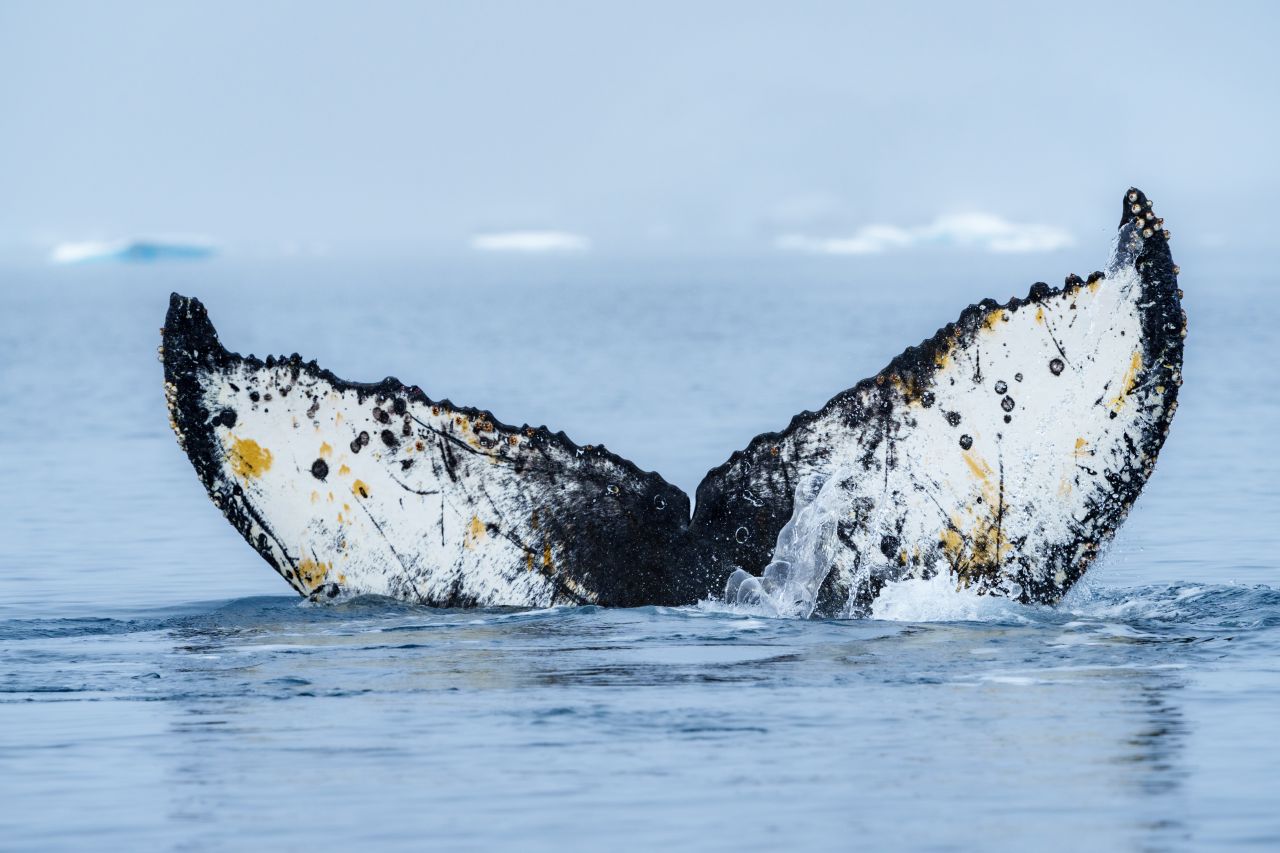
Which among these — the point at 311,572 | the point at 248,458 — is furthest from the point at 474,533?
the point at 248,458

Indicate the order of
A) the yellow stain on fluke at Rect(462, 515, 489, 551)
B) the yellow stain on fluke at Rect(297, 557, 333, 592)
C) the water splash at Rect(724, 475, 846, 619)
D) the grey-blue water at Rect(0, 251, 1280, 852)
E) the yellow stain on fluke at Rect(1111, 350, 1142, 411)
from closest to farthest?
the grey-blue water at Rect(0, 251, 1280, 852) → the yellow stain on fluke at Rect(1111, 350, 1142, 411) → the water splash at Rect(724, 475, 846, 619) → the yellow stain on fluke at Rect(462, 515, 489, 551) → the yellow stain on fluke at Rect(297, 557, 333, 592)

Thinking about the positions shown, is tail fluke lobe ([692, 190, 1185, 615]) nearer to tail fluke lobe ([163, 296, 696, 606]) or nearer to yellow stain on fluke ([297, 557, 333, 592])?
tail fluke lobe ([163, 296, 696, 606])

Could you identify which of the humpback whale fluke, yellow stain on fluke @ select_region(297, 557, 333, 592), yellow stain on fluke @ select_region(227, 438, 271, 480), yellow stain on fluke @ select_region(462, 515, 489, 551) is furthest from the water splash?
yellow stain on fluke @ select_region(227, 438, 271, 480)

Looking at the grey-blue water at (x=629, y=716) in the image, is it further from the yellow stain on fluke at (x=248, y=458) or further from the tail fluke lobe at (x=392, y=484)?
the yellow stain on fluke at (x=248, y=458)

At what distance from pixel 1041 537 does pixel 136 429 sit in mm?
19031

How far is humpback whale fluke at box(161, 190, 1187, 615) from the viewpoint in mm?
8586

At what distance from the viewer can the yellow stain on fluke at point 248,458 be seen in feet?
29.8

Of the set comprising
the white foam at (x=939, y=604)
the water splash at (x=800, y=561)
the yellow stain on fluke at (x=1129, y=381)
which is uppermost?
the yellow stain on fluke at (x=1129, y=381)

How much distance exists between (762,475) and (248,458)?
2120 mm

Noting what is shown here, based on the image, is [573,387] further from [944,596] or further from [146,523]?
[944,596]

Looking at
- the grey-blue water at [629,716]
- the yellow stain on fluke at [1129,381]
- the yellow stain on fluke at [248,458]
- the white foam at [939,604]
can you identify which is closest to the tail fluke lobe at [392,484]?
the yellow stain on fluke at [248,458]

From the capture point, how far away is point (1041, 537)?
8.66 metres

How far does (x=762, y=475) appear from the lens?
895 centimetres

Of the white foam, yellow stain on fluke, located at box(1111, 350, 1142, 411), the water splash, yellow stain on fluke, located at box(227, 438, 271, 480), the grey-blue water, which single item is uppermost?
yellow stain on fluke, located at box(1111, 350, 1142, 411)
